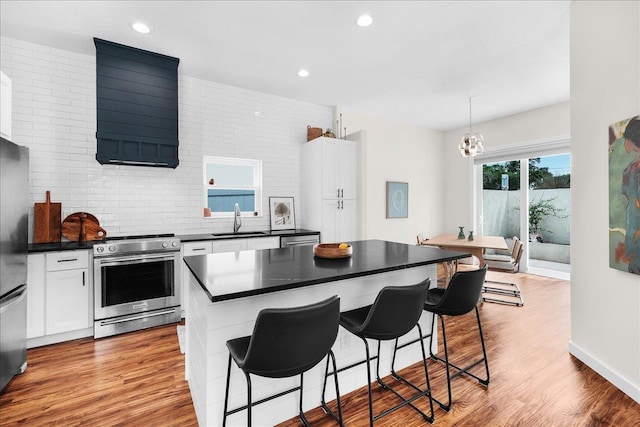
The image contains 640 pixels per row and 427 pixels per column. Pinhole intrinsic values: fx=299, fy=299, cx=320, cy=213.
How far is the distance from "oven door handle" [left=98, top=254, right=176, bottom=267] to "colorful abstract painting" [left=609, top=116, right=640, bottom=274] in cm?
407

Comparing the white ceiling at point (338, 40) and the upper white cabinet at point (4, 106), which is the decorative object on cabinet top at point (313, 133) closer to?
the white ceiling at point (338, 40)

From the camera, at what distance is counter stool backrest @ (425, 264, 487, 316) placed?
6.44 feet

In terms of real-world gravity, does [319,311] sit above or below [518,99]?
below

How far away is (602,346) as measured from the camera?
2373 mm

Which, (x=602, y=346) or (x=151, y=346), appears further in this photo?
(x=151, y=346)

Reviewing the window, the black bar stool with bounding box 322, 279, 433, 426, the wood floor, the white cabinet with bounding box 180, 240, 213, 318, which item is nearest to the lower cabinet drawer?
the wood floor

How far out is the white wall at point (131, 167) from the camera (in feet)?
10.8

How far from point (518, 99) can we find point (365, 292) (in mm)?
4739

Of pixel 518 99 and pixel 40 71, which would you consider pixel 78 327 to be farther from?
pixel 518 99

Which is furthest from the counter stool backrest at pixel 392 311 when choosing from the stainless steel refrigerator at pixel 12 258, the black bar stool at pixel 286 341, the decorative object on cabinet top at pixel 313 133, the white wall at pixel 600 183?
the decorative object on cabinet top at pixel 313 133

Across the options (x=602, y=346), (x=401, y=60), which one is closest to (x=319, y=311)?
(x=602, y=346)

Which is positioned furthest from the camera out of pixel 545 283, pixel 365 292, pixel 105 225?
pixel 545 283

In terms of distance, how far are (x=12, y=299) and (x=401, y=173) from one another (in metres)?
5.97

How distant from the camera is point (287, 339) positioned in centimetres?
132
